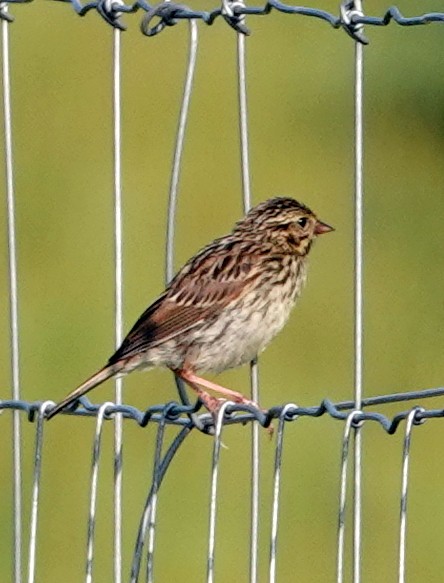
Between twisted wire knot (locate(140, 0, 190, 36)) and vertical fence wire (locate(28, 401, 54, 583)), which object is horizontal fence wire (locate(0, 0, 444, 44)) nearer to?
twisted wire knot (locate(140, 0, 190, 36))

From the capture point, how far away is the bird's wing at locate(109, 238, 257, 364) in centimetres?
711

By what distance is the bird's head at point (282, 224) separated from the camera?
292 inches

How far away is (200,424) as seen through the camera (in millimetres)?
5977

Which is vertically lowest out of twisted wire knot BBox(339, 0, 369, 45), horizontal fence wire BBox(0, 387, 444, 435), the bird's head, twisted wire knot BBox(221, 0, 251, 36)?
horizontal fence wire BBox(0, 387, 444, 435)

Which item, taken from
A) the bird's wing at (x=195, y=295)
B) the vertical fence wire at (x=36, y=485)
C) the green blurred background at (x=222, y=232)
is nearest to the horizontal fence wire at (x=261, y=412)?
the vertical fence wire at (x=36, y=485)

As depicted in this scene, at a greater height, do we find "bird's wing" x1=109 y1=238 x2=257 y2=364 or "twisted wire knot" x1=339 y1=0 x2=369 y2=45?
"twisted wire knot" x1=339 y1=0 x2=369 y2=45

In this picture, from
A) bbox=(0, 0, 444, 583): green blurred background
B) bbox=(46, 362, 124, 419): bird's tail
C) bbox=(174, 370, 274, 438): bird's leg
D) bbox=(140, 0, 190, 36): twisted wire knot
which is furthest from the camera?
bbox=(0, 0, 444, 583): green blurred background

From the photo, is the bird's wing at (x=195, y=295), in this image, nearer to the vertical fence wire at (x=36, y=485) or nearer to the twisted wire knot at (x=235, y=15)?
the vertical fence wire at (x=36, y=485)

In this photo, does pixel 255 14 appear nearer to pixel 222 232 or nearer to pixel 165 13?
pixel 165 13

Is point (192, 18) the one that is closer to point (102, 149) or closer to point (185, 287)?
point (185, 287)

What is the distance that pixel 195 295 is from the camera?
7184 millimetres

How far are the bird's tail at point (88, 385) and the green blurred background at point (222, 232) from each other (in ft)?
9.85

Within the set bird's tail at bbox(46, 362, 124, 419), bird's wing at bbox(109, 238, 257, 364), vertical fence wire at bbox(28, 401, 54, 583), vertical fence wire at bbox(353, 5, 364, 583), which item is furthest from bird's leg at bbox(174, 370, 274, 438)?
vertical fence wire at bbox(353, 5, 364, 583)

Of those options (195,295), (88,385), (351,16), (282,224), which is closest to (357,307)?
(351,16)
